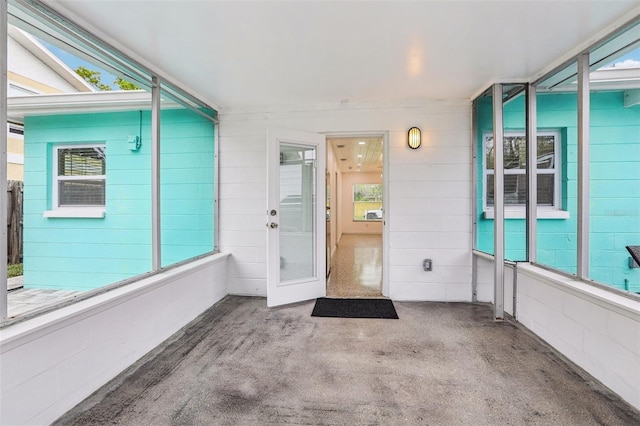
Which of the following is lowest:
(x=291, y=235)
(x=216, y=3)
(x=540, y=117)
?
(x=291, y=235)

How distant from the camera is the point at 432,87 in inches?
125

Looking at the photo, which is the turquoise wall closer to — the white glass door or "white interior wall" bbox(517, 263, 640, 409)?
the white glass door

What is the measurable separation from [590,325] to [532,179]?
1465 mm

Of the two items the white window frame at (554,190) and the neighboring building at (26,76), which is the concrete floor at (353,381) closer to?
the white window frame at (554,190)

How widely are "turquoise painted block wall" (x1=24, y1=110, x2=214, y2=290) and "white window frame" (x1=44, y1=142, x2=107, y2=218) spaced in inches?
2.1

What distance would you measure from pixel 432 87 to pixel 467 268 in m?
2.18

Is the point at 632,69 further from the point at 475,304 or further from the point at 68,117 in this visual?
the point at 68,117

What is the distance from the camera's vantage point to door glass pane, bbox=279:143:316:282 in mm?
3541

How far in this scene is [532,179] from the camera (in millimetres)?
2941

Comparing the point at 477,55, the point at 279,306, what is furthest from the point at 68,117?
the point at 477,55

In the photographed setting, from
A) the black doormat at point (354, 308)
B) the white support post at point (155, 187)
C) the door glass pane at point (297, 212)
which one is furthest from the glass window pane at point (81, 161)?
the black doormat at point (354, 308)

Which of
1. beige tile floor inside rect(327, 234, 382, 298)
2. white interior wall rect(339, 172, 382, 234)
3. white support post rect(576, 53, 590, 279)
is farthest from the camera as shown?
white interior wall rect(339, 172, 382, 234)

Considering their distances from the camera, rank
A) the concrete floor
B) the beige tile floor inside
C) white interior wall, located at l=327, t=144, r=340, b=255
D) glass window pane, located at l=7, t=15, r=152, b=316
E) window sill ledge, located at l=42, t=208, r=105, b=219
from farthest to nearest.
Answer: white interior wall, located at l=327, t=144, r=340, b=255, the beige tile floor inside, window sill ledge, located at l=42, t=208, r=105, b=219, glass window pane, located at l=7, t=15, r=152, b=316, the concrete floor

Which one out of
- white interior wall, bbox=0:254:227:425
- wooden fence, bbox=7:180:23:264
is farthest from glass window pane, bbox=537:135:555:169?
wooden fence, bbox=7:180:23:264
